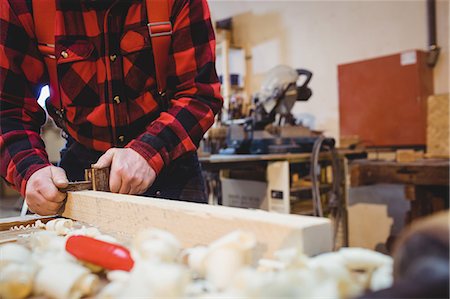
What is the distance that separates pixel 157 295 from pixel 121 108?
696mm

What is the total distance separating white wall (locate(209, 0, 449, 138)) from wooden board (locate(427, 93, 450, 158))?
0.17 metres

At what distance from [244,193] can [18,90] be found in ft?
5.94

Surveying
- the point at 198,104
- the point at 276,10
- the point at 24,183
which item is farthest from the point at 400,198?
the point at 24,183

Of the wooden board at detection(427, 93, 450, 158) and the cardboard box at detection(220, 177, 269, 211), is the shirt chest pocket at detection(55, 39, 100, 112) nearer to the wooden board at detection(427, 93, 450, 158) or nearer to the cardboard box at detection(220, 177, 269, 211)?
the cardboard box at detection(220, 177, 269, 211)

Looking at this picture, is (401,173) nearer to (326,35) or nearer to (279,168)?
(279,168)

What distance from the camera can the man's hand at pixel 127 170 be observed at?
804 millimetres

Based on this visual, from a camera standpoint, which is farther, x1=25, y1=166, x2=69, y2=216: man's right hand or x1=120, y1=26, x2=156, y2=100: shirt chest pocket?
x1=120, y1=26, x2=156, y2=100: shirt chest pocket

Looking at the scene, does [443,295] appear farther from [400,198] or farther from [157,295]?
[400,198]

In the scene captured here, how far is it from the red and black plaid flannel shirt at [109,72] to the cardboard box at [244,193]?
1.52 metres

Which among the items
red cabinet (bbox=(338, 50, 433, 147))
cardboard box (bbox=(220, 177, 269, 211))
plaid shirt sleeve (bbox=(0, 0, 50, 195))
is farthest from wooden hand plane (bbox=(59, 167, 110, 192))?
red cabinet (bbox=(338, 50, 433, 147))

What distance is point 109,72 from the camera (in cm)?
99

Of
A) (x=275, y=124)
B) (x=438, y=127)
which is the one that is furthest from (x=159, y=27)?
(x=438, y=127)

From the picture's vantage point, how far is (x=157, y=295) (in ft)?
1.15

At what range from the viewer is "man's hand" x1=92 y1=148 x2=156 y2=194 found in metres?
0.80
